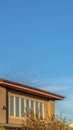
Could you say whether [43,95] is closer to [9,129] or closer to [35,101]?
[35,101]

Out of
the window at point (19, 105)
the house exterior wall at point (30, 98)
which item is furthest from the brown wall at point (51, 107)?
the window at point (19, 105)

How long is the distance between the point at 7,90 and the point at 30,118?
14012mm

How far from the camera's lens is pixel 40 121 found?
18.9 meters

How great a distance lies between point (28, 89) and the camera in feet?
113

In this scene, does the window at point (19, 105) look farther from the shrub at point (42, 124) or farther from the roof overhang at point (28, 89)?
the shrub at point (42, 124)

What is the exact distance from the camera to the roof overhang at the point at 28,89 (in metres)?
31.5

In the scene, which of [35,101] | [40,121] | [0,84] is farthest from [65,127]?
[35,101]

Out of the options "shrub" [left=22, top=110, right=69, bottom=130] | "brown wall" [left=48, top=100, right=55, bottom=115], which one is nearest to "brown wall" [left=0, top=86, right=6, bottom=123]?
"brown wall" [left=48, top=100, right=55, bottom=115]

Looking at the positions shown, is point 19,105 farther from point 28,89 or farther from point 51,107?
point 51,107

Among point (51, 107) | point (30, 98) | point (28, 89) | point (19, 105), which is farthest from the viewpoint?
point (51, 107)

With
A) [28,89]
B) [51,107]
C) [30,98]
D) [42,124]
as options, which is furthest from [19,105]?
[42,124]

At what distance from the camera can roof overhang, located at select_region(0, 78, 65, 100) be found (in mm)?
31453

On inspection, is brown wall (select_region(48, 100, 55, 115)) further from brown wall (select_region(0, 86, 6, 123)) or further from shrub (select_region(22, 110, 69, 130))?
shrub (select_region(22, 110, 69, 130))

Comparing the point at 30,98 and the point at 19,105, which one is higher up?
the point at 30,98
